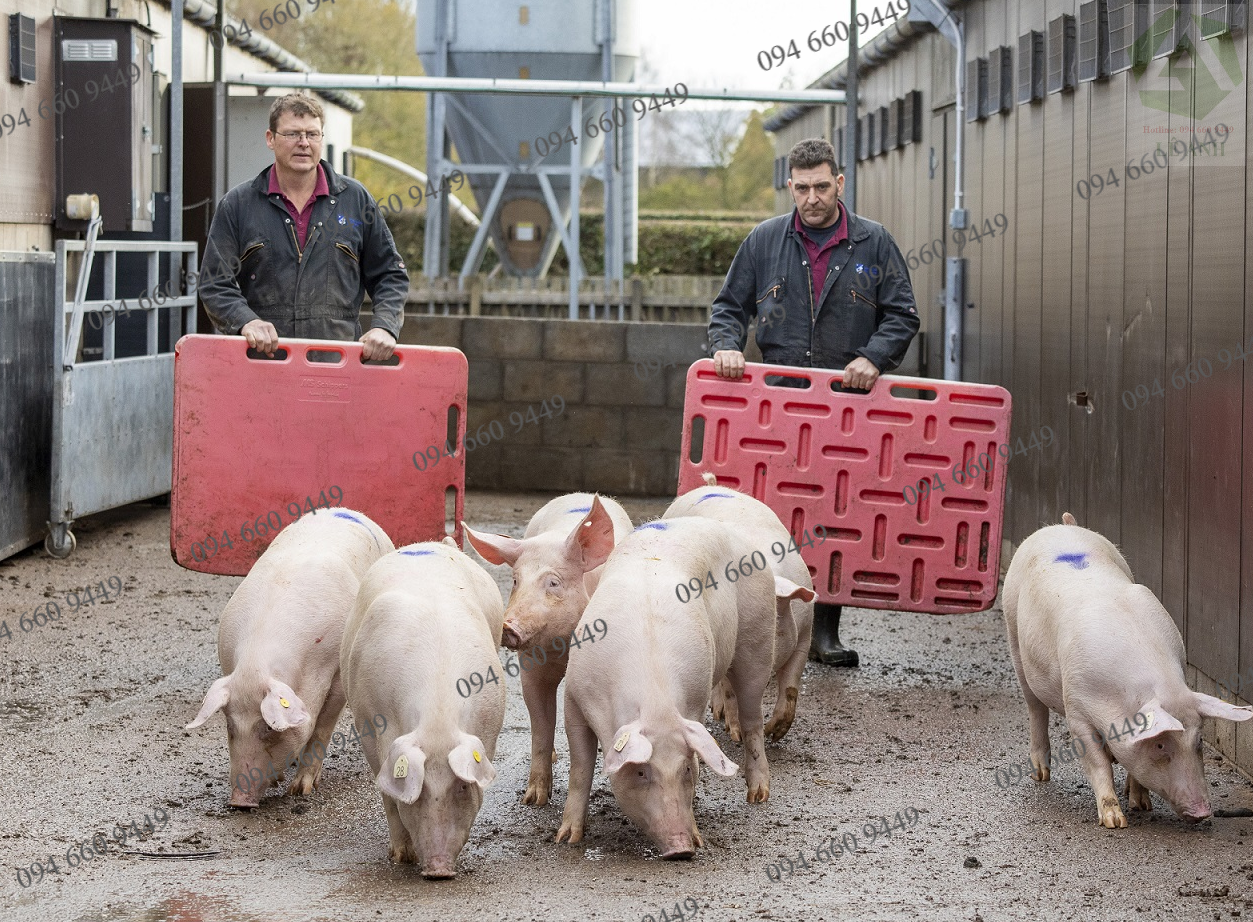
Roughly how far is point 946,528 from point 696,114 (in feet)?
116

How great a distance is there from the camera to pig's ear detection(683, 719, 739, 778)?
3.93 meters

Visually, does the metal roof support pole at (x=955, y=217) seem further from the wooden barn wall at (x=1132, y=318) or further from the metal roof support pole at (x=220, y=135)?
the metal roof support pole at (x=220, y=135)

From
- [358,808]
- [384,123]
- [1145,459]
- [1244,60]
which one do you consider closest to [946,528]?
[1145,459]

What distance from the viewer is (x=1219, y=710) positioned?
173 inches

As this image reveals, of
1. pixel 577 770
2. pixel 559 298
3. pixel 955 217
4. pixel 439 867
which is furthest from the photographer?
pixel 559 298

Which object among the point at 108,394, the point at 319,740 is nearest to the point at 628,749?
the point at 319,740

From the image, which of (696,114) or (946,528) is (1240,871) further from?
(696,114)

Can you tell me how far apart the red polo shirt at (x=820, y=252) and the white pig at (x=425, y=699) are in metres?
2.71

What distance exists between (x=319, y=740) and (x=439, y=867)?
1.11 metres

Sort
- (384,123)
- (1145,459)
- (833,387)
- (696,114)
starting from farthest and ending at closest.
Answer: (696,114), (384,123), (833,387), (1145,459)

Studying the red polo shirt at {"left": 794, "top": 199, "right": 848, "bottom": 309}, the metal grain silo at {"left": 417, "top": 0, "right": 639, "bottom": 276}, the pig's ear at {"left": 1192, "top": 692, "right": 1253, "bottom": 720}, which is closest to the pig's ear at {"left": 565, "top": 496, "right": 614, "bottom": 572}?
the pig's ear at {"left": 1192, "top": 692, "right": 1253, "bottom": 720}

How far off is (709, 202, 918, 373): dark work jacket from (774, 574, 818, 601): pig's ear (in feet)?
5.78

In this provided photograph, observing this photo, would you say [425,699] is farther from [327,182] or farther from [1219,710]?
[327,182]

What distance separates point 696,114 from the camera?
4059 cm
